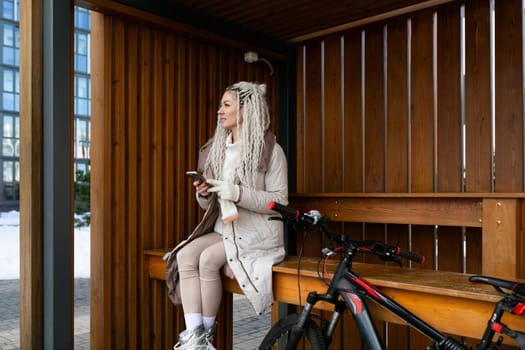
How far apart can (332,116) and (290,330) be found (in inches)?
87.1

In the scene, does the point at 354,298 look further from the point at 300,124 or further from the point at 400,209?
the point at 300,124

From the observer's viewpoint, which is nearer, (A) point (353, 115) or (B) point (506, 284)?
(B) point (506, 284)

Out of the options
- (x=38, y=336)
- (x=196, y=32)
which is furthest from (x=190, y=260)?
(x=196, y=32)

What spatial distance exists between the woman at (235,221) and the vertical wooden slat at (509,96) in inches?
61.1

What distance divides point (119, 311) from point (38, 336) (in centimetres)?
58

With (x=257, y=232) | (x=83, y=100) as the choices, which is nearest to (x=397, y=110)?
(x=257, y=232)

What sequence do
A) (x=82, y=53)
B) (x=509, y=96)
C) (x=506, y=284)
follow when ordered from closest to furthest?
(x=506, y=284), (x=509, y=96), (x=82, y=53)

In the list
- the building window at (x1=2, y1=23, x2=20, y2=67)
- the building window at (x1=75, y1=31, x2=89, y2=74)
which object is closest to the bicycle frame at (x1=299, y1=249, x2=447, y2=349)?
the building window at (x1=75, y1=31, x2=89, y2=74)

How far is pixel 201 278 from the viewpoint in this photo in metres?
3.07

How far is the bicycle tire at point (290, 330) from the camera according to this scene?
2734 millimetres

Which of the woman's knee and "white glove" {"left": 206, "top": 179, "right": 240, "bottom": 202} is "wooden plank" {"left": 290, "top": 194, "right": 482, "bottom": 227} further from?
the woman's knee

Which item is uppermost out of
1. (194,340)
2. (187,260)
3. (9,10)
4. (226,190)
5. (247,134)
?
(9,10)

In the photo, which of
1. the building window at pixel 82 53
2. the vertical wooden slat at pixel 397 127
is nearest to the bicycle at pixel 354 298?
the vertical wooden slat at pixel 397 127

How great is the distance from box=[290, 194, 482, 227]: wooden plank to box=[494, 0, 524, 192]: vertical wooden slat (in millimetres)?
424
